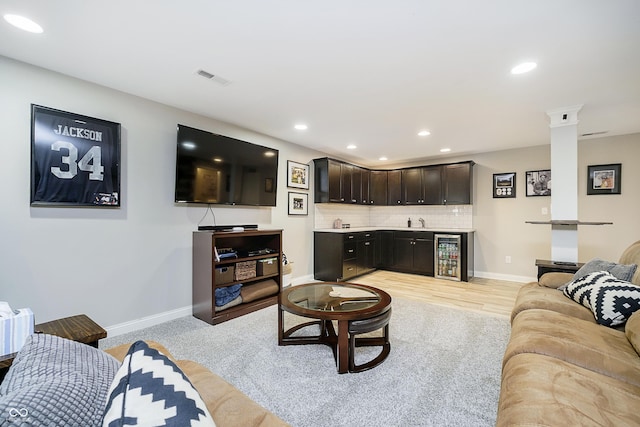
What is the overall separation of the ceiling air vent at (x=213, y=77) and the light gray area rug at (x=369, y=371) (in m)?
2.39

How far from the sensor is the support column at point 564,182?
336cm

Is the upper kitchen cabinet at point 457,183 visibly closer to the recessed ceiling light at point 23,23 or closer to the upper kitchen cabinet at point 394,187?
the upper kitchen cabinet at point 394,187

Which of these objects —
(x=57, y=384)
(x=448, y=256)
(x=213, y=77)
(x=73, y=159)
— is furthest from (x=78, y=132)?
(x=448, y=256)

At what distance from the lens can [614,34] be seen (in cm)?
195

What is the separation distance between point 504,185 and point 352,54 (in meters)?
4.36

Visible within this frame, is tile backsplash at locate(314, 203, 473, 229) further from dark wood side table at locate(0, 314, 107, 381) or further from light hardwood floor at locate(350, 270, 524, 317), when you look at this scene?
dark wood side table at locate(0, 314, 107, 381)

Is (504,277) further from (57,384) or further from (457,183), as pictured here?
(57,384)

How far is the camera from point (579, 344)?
1.54 meters

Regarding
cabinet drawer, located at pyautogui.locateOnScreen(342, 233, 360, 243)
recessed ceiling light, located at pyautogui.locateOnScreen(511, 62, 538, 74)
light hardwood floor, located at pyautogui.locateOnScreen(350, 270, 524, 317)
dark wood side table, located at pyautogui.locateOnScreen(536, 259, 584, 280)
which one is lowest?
light hardwood floor, located at pyautogui.locateOnScreen(350, 270, 524, 317)

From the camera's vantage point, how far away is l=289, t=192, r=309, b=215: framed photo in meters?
4.79

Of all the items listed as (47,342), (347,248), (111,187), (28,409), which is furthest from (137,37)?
(347,248)

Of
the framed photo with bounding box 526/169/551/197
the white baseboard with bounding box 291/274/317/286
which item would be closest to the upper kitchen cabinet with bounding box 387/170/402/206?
the framed photo with bounding box 526/169/551/197

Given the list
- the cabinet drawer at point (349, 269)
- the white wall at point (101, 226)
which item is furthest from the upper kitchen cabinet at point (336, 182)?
the white wall at point (101, 226)

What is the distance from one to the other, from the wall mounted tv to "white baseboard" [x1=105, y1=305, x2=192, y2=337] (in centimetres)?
126
